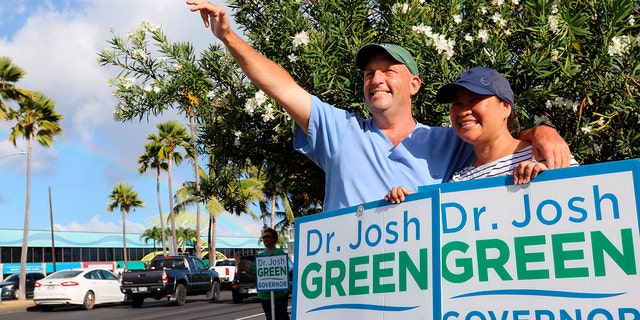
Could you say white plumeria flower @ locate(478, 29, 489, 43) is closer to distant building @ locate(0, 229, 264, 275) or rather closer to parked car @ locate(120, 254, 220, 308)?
parked car @ locate(120, 254, 220, 308)

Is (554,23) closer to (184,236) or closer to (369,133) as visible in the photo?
(369,133)

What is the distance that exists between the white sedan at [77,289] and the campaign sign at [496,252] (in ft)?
72.9

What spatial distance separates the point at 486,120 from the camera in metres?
2.55

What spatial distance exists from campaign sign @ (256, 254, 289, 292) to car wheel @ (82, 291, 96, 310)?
15.2 m

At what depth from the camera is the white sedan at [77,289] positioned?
75.3ft

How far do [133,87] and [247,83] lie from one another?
1342 mm

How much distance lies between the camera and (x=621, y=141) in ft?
17.7

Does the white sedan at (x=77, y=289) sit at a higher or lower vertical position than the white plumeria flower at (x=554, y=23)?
lower

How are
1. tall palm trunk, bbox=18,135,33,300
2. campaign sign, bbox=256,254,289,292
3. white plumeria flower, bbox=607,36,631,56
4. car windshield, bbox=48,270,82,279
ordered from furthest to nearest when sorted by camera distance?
tall palm trunk, bbox=18,135,33,300
car windshield, bbox=48,270,82,279
campaign sign, bbox=256,254,289,292
white plumeria flower, bbox=607,36,631,56

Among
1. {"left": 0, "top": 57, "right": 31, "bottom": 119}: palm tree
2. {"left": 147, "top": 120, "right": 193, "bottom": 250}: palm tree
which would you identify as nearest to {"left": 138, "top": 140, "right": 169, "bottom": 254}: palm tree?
{"left": 147, "top": 120, "right": 193, "bottom": 250}: palm tree

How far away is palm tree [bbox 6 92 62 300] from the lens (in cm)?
2936

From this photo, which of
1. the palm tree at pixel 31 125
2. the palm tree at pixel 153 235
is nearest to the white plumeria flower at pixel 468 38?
the palm tree at pixel 31 125

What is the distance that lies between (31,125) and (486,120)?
3002 centimetres

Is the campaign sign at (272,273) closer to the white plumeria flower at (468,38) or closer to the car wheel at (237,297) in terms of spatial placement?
the white plumeria flower at (468,38)
